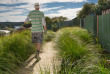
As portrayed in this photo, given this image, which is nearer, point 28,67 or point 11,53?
point 11,53

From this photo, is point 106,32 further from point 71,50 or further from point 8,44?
point 8,44

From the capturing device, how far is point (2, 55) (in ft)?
13.0

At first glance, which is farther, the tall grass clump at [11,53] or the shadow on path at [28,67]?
the shadow on path at [28,67]

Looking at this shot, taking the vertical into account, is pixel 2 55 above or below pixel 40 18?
below

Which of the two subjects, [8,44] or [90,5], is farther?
[90,5]

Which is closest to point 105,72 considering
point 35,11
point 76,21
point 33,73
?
point 33,73

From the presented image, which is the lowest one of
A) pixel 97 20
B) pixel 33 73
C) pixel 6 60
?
pixel 33 73

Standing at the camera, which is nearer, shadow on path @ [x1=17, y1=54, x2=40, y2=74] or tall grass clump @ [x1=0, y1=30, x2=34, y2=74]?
tall grass clump @ [x1=0, y1=30, x2=34, y2=74]

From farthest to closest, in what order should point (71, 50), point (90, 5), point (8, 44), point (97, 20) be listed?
point (90, 5) → point (97, 20) → point (8, 44) → point (71, 50)

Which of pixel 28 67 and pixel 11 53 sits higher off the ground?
pixel 11 53

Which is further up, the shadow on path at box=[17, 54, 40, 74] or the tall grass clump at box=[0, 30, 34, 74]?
the tall grass clump at box=[0, 30, 34, 74]

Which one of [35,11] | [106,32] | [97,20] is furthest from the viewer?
[97,20]

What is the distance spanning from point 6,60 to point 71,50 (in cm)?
154

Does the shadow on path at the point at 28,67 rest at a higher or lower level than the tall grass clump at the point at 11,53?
lower
